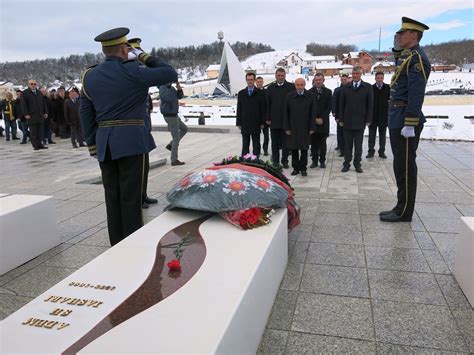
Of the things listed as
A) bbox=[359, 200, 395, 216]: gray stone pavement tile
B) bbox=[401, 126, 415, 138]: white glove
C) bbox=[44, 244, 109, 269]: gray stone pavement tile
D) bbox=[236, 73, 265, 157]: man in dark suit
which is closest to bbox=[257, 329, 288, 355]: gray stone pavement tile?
bbox=[44, 244, 109, 269]: gray stone pavement tile

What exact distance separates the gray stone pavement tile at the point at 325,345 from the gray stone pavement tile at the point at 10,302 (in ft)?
6.32

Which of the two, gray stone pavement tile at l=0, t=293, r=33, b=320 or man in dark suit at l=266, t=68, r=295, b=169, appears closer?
gray stone pavement tile at l=0, t=293, r=33, b=320

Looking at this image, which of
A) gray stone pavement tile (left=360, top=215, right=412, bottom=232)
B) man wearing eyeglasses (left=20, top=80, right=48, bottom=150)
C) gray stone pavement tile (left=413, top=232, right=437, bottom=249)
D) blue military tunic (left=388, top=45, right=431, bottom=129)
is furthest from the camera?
man wearing eyeglasses (left=20, top=80, right=48, bottom=150)

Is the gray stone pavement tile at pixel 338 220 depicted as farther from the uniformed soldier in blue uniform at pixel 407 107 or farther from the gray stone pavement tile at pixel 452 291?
the gray stone pavement tile at pixel 452 291

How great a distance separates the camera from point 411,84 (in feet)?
13.7

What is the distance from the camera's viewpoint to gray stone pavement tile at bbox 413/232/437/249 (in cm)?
383

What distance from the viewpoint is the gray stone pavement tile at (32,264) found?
340cm

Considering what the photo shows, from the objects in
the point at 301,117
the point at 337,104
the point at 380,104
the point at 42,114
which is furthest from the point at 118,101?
the point at 42,114

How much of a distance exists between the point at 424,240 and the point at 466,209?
54.0 inches

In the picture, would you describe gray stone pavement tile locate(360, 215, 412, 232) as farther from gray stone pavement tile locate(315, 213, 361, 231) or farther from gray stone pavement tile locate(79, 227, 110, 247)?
gray stone pavement tile locate(79, 227, 110, 247)

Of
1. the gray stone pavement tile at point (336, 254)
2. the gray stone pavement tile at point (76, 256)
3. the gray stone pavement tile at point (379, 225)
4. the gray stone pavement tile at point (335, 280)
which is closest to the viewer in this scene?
the gray stone pavement tile at point (335, 280)

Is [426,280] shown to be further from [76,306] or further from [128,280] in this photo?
[76,306]

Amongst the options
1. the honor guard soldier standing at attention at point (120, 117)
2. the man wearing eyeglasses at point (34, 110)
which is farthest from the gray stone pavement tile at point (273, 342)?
the man wearing eyeglasses at point (34, 110)

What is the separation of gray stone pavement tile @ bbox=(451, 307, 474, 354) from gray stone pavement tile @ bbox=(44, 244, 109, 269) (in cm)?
296
